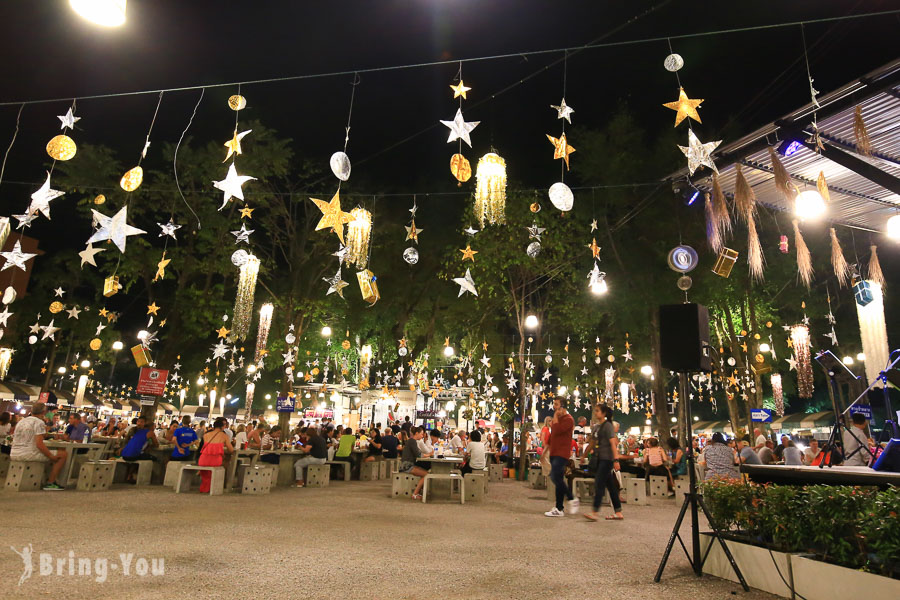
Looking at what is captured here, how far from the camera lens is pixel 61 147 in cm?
698

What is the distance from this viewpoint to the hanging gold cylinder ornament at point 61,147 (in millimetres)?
6906

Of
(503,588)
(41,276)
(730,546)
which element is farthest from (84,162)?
(730,546)

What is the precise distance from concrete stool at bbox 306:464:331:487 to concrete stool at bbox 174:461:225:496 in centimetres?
212

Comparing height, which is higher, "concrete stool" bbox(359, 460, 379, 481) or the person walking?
the person walking

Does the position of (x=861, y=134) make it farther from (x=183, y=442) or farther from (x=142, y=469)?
(x=142, y=469)

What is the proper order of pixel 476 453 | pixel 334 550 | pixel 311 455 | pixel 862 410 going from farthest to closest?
1. pixel 311 455
2. pixel 476 453
3. pixel 862 410
4. pixel 334 550

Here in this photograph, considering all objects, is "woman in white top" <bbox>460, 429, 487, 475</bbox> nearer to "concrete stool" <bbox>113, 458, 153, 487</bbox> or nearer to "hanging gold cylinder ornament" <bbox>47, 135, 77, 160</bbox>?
"concrete stool" <bbox>113, 458, 153, 487</bbox>

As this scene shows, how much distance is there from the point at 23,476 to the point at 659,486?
12.2 metres

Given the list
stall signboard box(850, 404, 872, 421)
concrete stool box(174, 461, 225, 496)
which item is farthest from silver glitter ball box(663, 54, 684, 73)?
concrete stool box(174, 461, 225, 496)

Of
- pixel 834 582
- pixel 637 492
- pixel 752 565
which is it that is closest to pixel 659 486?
pixel 637 492

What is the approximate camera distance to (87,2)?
127 inches

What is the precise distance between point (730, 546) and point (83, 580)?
517 centimetres

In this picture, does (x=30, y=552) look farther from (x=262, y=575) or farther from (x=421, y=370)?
(x=421, y=370)

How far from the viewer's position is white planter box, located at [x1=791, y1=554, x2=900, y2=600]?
10.5 feet
